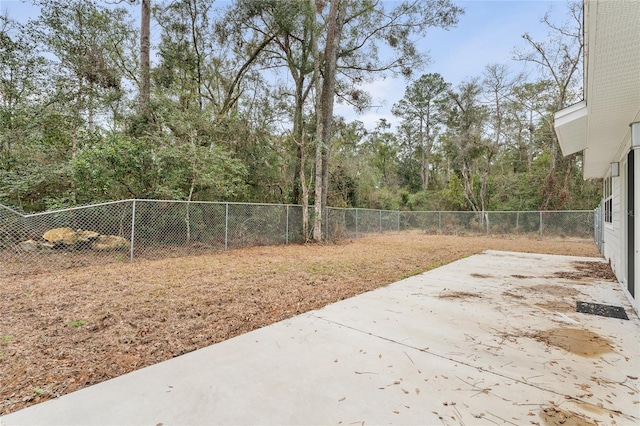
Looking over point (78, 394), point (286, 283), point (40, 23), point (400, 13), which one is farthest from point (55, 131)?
point (400, 13)

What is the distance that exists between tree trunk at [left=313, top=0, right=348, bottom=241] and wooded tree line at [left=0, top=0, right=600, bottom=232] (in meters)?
0.05

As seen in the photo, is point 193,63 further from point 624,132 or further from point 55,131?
point 624,132

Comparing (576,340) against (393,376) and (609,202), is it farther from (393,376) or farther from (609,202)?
(609,202)

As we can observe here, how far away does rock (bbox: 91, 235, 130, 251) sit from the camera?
20.3ft

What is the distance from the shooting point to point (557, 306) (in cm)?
370

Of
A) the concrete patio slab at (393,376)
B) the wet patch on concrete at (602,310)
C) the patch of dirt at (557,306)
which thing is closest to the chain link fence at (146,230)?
the concrete patio slab at (393,376)

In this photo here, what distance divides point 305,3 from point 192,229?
27.9 ft

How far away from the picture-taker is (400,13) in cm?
1158

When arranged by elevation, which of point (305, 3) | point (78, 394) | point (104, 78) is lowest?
point (78, 394)

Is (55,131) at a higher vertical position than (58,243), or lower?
higher

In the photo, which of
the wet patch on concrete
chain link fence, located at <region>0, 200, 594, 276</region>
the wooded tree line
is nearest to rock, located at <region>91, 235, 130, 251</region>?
chain link fence, located at <region>0, 200, 594, 276</region>

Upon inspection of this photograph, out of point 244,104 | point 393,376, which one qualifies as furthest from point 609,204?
point 244,104

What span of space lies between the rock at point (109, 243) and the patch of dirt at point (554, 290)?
765 centimetres

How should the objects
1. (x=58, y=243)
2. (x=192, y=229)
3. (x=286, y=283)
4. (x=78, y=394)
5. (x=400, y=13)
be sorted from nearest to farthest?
(x=78, y=394) < (x=286, y=283) < (x=58, y=243) < (x=192, y=229) < (x=400, y=13)
